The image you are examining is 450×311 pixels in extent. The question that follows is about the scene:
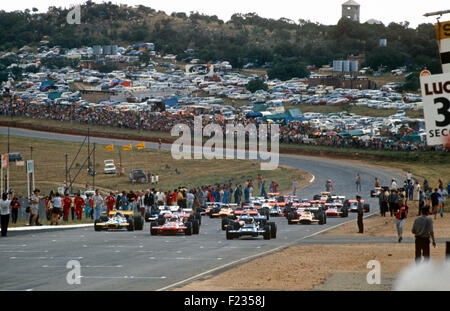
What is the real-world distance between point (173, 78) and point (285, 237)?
122 metres

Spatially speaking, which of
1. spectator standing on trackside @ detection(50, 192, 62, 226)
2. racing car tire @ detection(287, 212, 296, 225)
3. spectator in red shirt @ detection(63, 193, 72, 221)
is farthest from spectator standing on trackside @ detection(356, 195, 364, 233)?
spectator in red shirt @ detection(63, 193, 72, 221)

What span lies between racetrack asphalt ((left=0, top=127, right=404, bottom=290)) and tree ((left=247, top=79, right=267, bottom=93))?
9391 cm

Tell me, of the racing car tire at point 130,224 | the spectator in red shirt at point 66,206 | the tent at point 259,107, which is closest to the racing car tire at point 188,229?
the racing car tire at point 130,224

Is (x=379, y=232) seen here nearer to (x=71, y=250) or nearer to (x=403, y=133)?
(x=71, y=250)

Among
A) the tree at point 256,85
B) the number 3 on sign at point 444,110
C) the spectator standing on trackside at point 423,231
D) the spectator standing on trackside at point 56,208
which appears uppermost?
the tree at point 256,85

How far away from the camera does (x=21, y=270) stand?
20.1 meters

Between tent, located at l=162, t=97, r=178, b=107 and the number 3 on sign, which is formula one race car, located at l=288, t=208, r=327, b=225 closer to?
the number 3 on sign

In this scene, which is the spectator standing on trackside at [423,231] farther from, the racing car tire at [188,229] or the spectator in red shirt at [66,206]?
the spectator in red shirt at [66,206]

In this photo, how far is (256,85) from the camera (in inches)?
5187

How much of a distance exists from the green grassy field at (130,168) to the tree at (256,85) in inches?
2033

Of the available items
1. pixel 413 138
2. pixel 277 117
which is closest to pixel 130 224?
pixel 413 138

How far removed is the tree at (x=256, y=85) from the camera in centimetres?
13175

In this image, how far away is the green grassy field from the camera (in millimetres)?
63531
